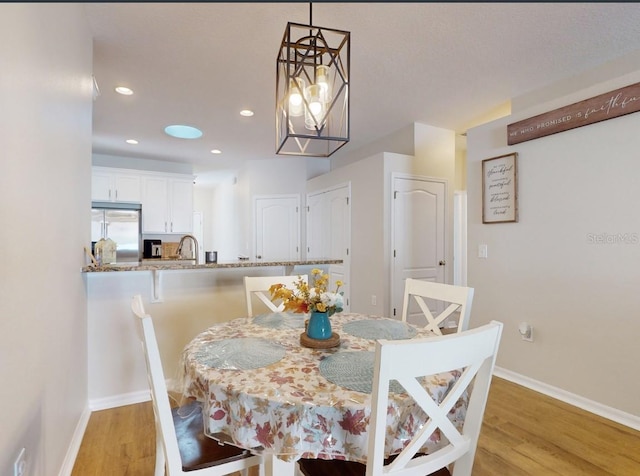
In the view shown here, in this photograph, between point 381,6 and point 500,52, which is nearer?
point 381,6

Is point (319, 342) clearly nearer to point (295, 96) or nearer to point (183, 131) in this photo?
point (295, 96)

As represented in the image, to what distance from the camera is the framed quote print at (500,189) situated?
9.27ft

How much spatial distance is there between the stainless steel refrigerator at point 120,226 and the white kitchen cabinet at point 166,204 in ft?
0.66

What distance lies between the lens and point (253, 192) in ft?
18.6

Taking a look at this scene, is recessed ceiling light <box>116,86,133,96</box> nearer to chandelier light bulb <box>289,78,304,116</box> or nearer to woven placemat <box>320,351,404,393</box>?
chandelier light bulb <box>289,78,304,116</box>

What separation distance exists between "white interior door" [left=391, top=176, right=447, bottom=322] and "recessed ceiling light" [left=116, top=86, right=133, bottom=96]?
2.88 m

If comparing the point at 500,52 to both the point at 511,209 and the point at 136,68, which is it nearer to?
the point at 511,209

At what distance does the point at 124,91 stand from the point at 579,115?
3.81 m

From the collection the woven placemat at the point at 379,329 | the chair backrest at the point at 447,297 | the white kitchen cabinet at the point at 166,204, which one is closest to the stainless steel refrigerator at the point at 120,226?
the white kitchen cabinet at the point at 166,204

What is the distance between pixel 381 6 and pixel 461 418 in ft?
7.24

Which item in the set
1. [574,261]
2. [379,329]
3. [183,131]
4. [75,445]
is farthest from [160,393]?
[183,131]

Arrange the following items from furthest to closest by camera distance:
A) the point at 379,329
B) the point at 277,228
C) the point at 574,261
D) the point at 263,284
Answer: the point at 277,228, the point at 574,261, the point at 263,284, the point at 379,329

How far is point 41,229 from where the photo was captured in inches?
50.8

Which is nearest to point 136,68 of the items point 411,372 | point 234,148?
point 234,148
